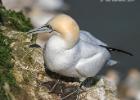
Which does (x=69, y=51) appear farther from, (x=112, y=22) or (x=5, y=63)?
(x=112, y=22)

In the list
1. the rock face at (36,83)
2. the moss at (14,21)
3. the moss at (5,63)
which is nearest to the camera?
the moss at (5,63)

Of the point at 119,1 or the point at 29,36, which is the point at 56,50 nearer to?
the point at 29,36

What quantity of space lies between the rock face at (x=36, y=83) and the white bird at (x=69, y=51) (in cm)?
26

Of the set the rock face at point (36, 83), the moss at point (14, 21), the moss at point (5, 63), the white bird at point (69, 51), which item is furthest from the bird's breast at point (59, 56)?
the moss at point (14, 21)

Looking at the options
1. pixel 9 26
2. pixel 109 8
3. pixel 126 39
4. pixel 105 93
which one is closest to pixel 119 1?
pixel 109 8

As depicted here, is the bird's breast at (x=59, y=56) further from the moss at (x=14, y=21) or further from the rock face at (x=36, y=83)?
the moss at (x=14, y=21)

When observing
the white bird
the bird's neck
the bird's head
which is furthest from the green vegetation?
the bird's head

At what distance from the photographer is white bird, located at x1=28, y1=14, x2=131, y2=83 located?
8.27 metres

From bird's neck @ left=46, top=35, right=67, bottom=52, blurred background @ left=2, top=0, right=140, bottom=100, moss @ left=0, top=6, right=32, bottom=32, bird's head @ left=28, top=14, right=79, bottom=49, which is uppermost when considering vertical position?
bird's head @ left=28, top=14, right=79, bottom=49

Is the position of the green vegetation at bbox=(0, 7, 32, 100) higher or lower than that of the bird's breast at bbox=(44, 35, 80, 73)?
lower

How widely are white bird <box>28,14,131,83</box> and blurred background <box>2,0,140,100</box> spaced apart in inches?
216

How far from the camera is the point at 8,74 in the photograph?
8523mm

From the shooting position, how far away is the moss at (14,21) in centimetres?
1026

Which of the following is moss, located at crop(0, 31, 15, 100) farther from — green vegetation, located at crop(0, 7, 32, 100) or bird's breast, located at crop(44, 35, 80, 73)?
bird's breast, located at crop(44, 35, 80, 73)
